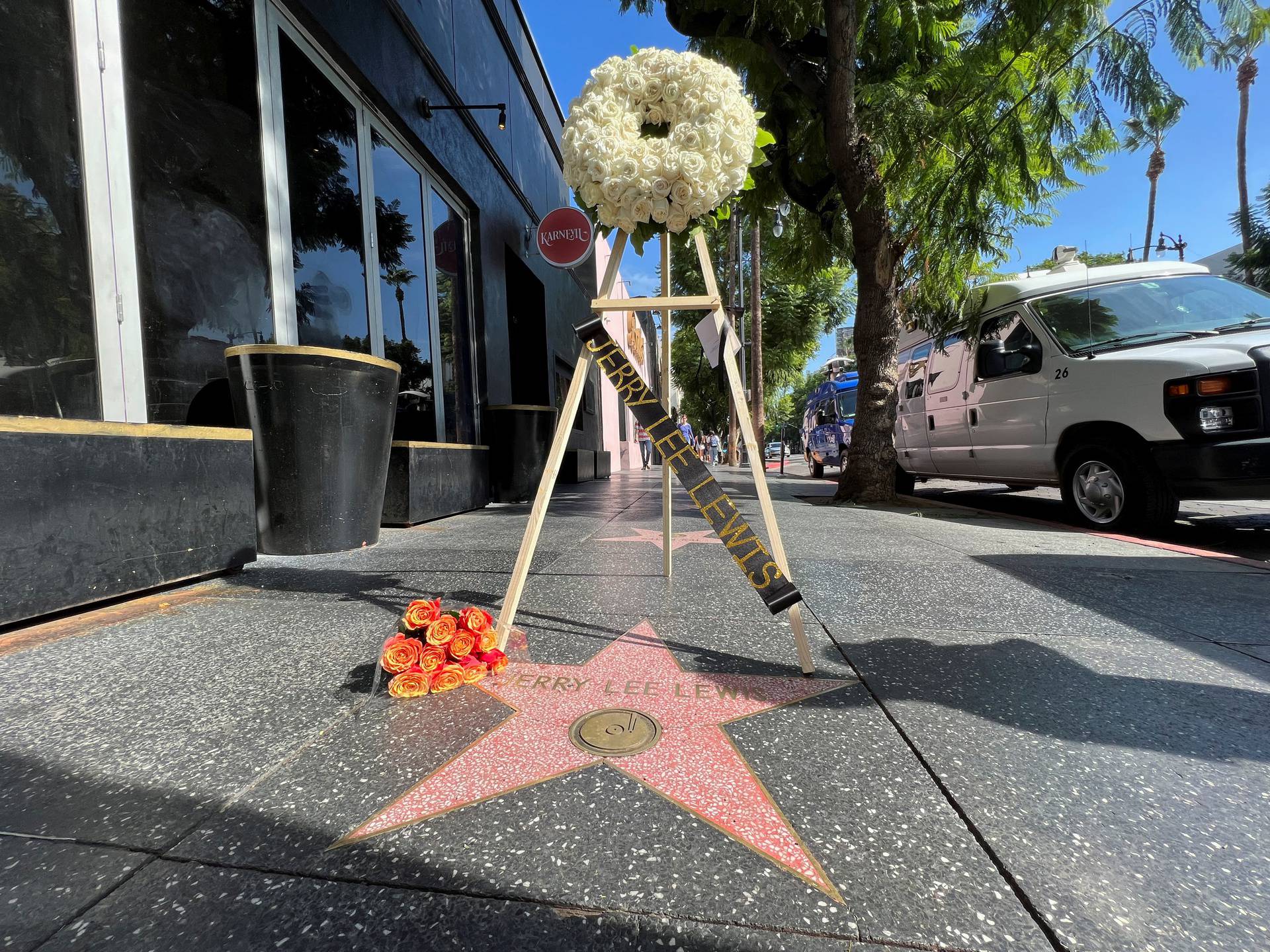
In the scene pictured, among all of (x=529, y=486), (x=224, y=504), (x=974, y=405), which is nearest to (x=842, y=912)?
(x=224, y=504)

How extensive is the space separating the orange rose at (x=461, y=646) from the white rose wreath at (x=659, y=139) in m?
1.46

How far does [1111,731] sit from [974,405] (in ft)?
19.0

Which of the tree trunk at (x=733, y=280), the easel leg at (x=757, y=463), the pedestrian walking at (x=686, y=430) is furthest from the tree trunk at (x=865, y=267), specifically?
the tree trunk at (x=733, y=280)

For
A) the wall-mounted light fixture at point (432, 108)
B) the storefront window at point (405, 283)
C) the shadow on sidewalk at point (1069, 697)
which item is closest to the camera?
the shadow on sidewalk at point (1069, 697)

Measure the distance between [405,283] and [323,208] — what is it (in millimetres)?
1194

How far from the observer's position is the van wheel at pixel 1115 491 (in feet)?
14.5

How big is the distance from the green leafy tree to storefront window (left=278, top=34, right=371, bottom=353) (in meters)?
4.53

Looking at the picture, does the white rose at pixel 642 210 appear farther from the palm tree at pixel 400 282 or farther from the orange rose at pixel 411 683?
the palm tree at pixel 400 282

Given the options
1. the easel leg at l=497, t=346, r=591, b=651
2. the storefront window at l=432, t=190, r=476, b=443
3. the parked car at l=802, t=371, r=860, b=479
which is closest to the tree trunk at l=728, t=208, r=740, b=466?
the parked car at l=802, t=371, r=860, b=479

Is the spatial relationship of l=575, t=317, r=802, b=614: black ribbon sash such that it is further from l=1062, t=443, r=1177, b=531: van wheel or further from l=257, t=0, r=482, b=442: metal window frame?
l=1062, t=443, r=1177, b=531: van wheel

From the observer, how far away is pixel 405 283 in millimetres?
5750

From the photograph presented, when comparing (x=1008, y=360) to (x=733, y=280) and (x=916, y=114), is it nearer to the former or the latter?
(x=916, y=114)

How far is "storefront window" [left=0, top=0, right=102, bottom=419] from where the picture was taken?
8.32 feet

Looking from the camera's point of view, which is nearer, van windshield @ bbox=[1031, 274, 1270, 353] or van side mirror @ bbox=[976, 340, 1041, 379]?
van windshield @ bbox=[1031, 274, 1270, 353]
